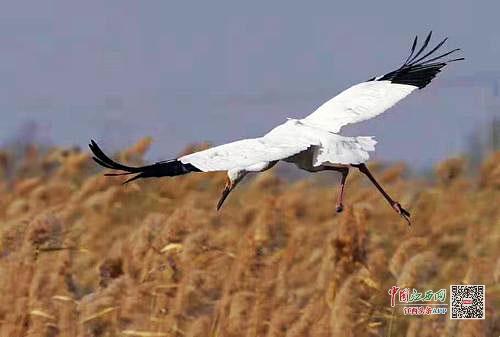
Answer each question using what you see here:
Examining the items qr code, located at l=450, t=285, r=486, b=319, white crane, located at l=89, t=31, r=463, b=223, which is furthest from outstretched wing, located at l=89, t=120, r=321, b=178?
qr code, located at l=450, t=285, r=486, b=319

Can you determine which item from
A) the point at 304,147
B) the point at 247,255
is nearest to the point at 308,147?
the point at 304,147

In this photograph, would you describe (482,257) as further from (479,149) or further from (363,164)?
(363,164)

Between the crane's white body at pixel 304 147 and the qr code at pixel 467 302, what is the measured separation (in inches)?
43.4

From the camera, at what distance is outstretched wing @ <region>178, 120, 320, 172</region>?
20.4 feet

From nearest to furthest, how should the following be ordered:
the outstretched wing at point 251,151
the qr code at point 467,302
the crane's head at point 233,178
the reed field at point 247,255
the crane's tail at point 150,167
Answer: the crane's tail at point 150,167
the outstretched wing at point 251,151
the crane's head at point 233,178
the reed field at point 247,255
the qr code at point 467,302

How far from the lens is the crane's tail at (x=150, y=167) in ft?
20.0

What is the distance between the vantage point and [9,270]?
737 centimetres

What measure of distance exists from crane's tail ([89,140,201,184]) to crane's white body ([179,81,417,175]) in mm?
33

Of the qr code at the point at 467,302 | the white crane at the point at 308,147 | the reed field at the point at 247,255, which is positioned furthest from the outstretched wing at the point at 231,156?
the qr code at the point at 467,302

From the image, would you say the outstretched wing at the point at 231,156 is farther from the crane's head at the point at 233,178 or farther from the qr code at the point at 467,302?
the qr code at the point at 467,302

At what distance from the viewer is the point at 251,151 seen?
6328 mm

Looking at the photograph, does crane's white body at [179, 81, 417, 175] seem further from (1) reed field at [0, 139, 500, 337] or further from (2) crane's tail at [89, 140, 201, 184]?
(1) reed field at [0, 139, 500, 337]

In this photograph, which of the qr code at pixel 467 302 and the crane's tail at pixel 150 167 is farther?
the qr code at pixel 467 302

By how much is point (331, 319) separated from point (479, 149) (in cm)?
203
